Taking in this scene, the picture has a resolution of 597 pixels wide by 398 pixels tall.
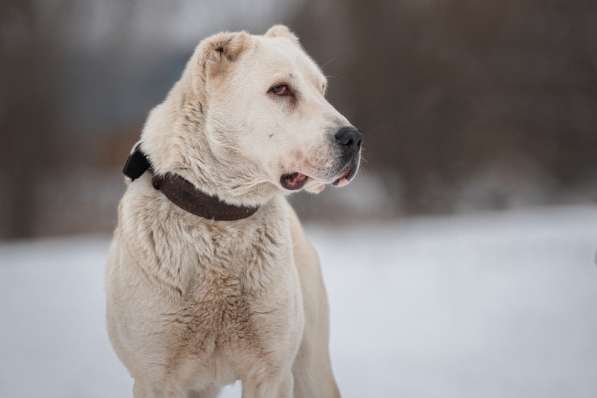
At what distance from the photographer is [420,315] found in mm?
5801

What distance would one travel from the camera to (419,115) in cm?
1275

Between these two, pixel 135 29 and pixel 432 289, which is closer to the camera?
pixel 432 289

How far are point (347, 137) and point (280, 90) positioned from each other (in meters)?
0.36

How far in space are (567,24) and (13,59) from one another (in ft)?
34.3

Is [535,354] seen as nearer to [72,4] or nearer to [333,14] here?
[333,14]

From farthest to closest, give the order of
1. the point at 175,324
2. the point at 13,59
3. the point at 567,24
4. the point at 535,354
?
1. the point at 13,59
2. the point at 567,24
3. the point at 535,354
4. the point at 175,324

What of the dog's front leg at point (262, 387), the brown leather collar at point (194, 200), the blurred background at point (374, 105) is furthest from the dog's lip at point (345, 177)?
the blurred background at point (374, 105)

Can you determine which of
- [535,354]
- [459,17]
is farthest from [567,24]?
[535,354]

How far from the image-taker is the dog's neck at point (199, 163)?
2604 mm

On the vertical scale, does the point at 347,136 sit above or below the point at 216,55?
below

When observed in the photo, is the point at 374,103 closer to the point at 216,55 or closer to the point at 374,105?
the point at 374,105

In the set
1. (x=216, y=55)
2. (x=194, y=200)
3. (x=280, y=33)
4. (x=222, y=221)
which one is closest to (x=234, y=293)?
(x=222, y=221)

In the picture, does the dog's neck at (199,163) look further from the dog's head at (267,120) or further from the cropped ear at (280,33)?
the cropped ear at (280,33)

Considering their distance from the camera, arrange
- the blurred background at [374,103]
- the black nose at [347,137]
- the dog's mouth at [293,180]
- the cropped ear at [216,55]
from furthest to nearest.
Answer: the blurred background at [374,103], the cropped ear at [216,55], the dog's mouth at [293,180], the black nose at [347,137]
